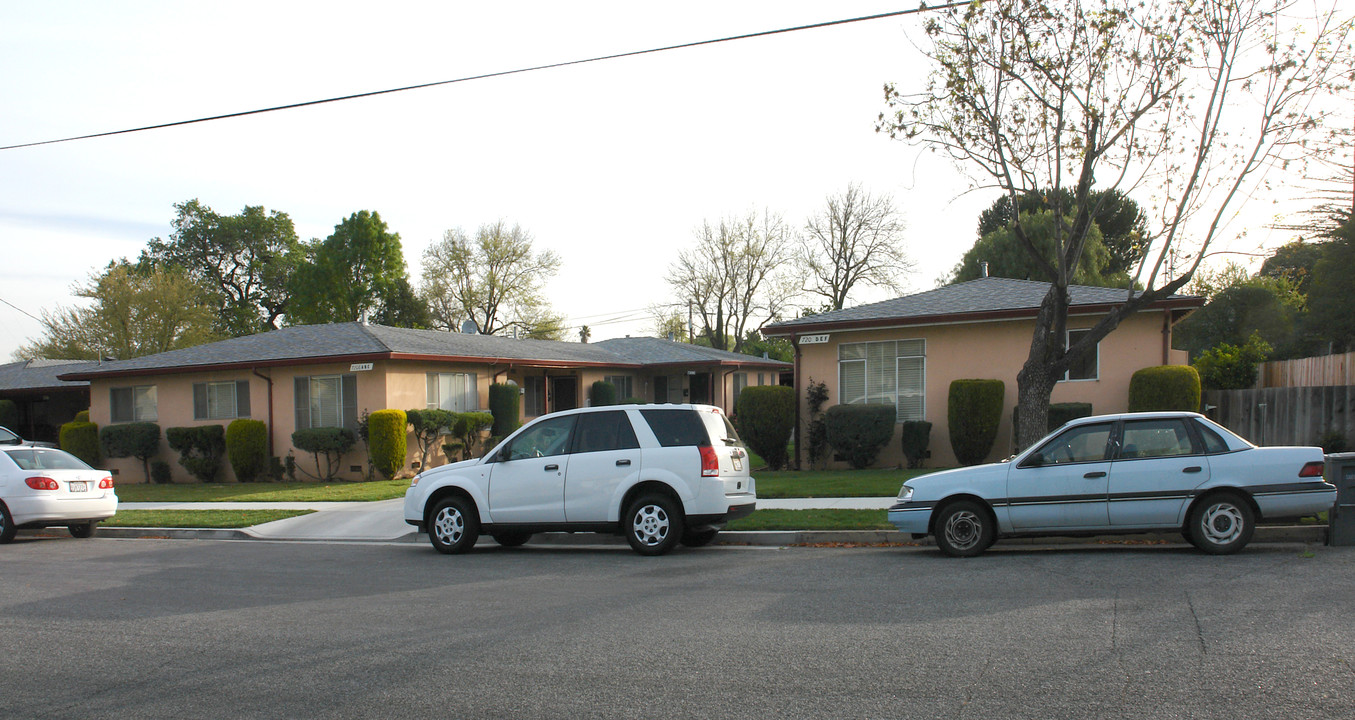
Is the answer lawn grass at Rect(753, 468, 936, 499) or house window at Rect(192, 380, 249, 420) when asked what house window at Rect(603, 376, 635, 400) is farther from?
lawn grass at Rect(753, 468, 936, 499)

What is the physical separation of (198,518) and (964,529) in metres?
13.3

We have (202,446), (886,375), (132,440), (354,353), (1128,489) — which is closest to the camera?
(1128,489)

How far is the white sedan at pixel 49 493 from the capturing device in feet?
46.9

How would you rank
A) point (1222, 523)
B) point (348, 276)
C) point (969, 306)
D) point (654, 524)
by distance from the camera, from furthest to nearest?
point (348, 276), point (969, 306), point (654, 524), point (1222, 523)

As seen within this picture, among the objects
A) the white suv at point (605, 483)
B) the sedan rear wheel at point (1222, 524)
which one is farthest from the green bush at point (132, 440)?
the sedan rear wheel at point (1222, 524)

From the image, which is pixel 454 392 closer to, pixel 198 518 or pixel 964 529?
pixel 198 518

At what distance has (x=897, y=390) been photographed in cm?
2091

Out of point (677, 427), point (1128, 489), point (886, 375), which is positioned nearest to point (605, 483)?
point (677, 427)

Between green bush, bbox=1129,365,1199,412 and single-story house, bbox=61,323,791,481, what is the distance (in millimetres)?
16797

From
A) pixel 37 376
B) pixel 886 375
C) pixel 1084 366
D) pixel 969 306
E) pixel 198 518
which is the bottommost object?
pixel 198 518

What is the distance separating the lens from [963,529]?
1017 cm

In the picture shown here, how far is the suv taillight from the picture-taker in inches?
434

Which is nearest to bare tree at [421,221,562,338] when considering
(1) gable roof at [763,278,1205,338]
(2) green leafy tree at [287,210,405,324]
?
(2) green leafy tree at [287,210,405,324]

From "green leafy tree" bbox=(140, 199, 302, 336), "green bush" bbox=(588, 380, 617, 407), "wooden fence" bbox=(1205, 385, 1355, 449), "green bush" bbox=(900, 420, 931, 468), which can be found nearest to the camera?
"wooden fence" bbox=(1205, 385, 1355, 449)
